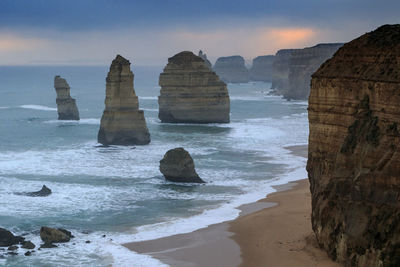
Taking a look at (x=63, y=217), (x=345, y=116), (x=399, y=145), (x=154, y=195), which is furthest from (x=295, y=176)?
(x=399, y=145)

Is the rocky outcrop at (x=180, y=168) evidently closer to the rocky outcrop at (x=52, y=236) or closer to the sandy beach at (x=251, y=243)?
the sandy beach at (x=251, y=243)

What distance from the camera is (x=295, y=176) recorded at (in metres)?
39.5

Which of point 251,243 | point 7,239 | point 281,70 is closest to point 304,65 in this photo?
point 281,70

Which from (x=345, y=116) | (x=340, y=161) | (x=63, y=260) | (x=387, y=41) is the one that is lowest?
(x=63, y=260)

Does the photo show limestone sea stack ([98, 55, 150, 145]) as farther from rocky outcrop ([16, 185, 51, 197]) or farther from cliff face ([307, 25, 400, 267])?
cliff face ([307, 25, 400, 267])

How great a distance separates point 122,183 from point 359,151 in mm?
20964

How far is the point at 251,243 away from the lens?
24266 mm

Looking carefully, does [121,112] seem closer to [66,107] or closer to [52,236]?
[66,107]

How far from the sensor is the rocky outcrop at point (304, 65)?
396ft

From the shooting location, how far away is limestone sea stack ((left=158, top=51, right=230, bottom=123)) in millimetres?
71625

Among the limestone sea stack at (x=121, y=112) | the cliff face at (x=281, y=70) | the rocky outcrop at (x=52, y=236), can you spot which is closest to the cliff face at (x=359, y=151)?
the rocky outcrop at (x=52, y=236)

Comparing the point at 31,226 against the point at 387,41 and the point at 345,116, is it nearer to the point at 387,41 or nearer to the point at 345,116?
the point at 345,116

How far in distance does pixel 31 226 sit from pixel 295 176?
18.0 metres

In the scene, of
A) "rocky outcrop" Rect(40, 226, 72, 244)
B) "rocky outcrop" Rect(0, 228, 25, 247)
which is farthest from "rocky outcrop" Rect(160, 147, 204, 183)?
"rocky outcrop" Rect(0, 228, 25, 247)
